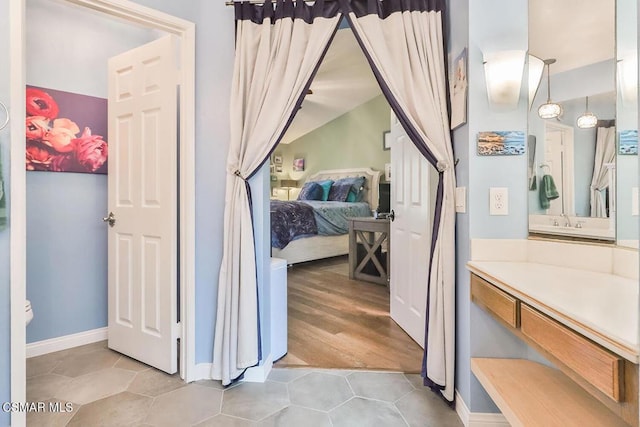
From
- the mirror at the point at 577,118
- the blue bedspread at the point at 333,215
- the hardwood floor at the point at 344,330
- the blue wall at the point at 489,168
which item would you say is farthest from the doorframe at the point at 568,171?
the blue bedspread at the point at 333,215

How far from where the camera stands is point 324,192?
6.07 m

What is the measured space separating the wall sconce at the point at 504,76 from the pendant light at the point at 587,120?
262 mm

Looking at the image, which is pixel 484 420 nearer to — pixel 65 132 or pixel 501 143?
pixel 501 143

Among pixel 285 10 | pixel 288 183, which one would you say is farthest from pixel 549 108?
pixel 288 183

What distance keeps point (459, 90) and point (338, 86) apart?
4094mm

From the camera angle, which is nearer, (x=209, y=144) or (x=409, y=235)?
(x=209, y=144)

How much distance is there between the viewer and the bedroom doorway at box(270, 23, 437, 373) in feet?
7.29

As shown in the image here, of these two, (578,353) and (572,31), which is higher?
(572,31)

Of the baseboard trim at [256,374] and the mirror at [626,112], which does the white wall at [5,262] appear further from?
the mirror at [626,112]

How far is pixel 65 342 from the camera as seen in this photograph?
2262 mm

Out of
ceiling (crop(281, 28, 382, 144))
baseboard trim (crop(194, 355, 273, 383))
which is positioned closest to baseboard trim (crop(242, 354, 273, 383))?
baseboard trim (crop(194, 355, 273, 383))

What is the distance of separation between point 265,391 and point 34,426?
1.08 metres

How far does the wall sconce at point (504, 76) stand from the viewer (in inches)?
54.6

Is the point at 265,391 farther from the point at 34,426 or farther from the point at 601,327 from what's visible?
the point at 601,327
